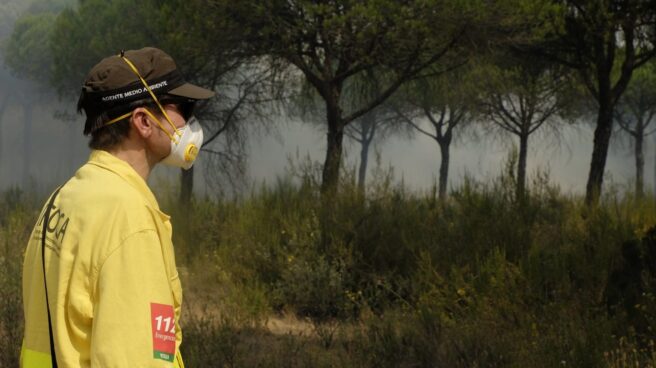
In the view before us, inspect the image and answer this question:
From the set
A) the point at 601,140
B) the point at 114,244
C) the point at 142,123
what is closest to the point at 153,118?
the point at 142,123

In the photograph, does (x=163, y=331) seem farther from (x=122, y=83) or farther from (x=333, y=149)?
(x=333, y=149)

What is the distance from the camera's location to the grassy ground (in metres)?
6.69

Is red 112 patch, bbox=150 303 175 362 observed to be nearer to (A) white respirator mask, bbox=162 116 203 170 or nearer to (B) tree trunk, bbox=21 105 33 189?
(A) white respirator mask, bbox=162 116 203 170

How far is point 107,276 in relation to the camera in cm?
195

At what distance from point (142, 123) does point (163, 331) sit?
1.63 feet

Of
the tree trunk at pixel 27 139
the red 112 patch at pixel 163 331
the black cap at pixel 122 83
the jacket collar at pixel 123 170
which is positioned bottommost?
the red 112 patch at pixel 163 331

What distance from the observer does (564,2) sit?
16.8m

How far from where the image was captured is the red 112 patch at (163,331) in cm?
199

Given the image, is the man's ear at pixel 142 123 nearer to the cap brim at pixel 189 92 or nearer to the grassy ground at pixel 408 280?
the cap brim at pixel 189 92

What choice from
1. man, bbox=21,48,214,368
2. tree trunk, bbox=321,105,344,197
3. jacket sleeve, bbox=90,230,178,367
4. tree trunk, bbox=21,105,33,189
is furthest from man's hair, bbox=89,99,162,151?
tree trunk, bbox=21,105,33,189

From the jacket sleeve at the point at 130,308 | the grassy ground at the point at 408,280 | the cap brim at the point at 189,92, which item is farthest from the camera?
the grassy ground at the point at 408,280

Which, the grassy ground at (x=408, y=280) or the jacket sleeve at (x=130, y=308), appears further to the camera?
the grassy ground at (x=408, y=280)

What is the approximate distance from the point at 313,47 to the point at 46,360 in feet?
44.9

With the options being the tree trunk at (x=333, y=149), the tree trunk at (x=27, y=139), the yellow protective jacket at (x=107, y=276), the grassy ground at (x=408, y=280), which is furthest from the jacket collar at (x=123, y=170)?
the tree trunk at (x=27, y=139)
